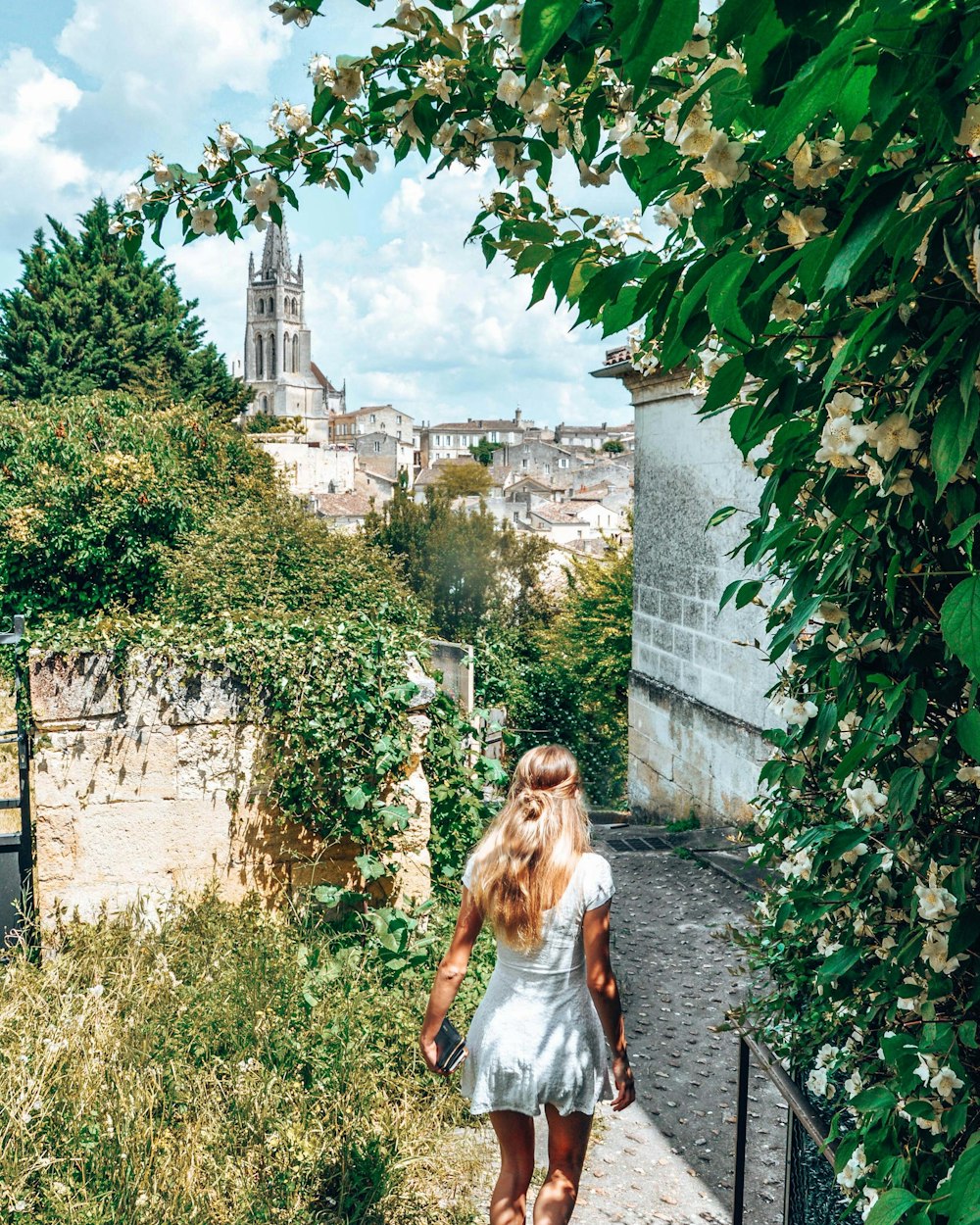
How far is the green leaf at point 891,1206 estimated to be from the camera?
3.79ft

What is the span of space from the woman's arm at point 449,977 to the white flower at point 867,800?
67.5 inches

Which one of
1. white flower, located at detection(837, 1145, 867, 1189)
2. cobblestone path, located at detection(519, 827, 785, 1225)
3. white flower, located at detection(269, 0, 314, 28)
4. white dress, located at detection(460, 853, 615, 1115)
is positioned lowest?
cobblestone path, located at detection(519, 827, 785, 1225)

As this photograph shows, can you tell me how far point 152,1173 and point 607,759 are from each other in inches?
778

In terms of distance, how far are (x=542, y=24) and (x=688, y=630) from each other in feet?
32.2

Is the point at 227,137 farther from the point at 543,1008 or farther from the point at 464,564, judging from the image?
the point at 464,564

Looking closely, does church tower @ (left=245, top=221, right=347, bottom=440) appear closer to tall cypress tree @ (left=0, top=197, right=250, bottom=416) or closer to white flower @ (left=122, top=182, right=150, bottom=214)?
tall cypress tree @ (left=0, top=197, right=250, bottom=416)

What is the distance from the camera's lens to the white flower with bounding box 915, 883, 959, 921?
4.33 ft

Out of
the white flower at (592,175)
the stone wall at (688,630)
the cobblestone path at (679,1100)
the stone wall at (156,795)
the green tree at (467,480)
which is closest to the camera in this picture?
the white flower at (592,175)

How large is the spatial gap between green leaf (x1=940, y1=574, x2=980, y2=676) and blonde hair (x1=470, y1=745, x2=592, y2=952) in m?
2.08

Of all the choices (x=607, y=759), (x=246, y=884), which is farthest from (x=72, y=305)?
(x=246, y=884)

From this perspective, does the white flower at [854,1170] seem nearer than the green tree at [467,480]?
Yes

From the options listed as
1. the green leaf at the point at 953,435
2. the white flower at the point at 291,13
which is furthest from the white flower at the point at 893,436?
the white flower at the point at 291,13

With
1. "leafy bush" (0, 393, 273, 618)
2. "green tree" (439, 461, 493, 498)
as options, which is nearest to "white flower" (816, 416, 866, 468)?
"leafy bush" (0, 393, 273, 618)

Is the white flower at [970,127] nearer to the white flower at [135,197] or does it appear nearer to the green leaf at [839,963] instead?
the green leaf at [839,963]
